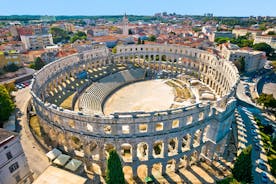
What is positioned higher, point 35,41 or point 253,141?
point 35,41

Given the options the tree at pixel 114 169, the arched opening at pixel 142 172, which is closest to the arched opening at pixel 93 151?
the tree at pixel 114 169

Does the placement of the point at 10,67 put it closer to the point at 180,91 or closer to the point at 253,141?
the point at 180,91

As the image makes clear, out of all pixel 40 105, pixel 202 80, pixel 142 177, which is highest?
pixel 40 105

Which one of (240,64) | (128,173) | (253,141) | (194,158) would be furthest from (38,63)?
(240,64)

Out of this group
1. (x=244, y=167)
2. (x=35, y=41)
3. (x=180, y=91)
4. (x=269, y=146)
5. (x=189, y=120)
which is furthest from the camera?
(x=35, y=41)

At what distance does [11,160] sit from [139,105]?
41051 millimetres

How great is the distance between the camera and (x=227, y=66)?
217 feet

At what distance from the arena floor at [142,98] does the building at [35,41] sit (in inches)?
3708

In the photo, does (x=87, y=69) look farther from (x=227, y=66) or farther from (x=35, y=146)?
(x=227, y=66)

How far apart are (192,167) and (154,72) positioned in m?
59.5

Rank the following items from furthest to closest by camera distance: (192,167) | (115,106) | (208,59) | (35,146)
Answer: (208,59)
(115,106)
(35,146)
(192,167)

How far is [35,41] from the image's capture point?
137 meters

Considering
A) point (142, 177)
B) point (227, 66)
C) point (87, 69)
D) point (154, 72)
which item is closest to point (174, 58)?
point (154, 72)

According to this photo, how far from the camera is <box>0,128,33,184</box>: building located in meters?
30.4
